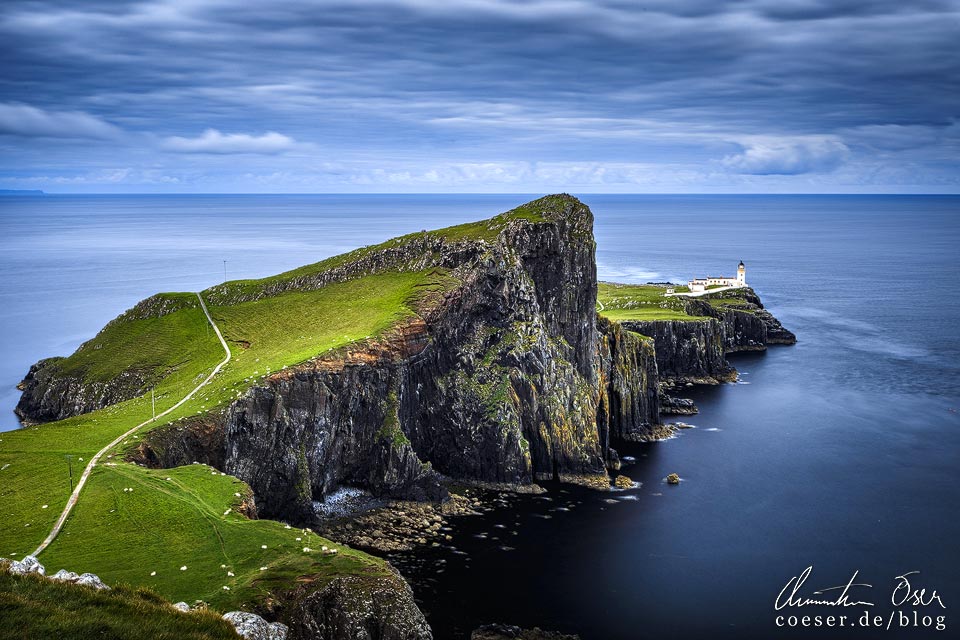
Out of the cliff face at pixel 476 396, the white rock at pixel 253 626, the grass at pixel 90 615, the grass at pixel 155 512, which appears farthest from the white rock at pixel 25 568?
the cliff face at pixel 476 396

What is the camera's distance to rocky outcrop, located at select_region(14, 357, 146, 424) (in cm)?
10719

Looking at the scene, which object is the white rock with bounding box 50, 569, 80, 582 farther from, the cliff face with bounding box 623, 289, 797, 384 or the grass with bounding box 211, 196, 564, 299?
the cliff face with bounding box 623, 289, 797, 384

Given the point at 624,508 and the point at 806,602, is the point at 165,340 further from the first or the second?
the point at 806,602

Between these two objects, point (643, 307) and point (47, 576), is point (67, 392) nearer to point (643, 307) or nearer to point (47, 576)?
point (47, 576)

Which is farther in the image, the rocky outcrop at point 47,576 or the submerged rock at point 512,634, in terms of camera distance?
the submerged rock at point 512,634

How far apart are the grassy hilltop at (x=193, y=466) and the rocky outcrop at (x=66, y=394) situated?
1581 mm

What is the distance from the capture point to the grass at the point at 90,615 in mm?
37719

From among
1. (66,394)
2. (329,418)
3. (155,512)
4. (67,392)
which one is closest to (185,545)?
(155,512)

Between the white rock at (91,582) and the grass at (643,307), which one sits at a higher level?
the grass at (643,307)

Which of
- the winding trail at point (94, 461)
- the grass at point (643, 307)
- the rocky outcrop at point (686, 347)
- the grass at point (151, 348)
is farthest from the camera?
the grass at point (643, 307)

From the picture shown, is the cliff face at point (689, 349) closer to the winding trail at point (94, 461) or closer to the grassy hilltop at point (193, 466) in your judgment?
the grassy hilltop at point (193, 466)

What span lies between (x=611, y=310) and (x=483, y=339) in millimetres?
76430

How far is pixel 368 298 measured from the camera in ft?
376

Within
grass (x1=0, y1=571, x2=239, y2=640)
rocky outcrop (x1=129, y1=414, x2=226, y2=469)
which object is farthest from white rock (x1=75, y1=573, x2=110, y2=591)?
rocky outcrop (x1=129, y1=414, x2=226, y2=469)
